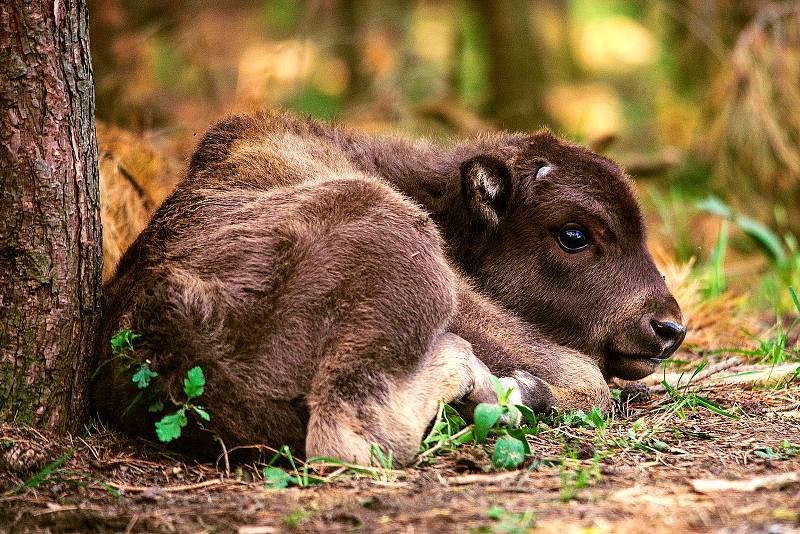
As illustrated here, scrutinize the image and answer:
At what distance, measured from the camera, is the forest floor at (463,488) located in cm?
344

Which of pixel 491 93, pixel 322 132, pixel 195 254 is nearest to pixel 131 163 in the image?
pixel 322 132

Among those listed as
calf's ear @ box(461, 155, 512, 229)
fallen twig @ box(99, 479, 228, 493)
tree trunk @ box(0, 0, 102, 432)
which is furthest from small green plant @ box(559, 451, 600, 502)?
tree trunk @ box(0, 0, 102, 432)

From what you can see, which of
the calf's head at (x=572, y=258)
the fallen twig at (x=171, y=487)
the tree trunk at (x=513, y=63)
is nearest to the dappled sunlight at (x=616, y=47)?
the tree trunk at (x=513, y=63)

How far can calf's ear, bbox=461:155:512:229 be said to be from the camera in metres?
5.83

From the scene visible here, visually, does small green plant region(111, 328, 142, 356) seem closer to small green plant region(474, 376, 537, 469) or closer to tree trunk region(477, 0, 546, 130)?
small green plant region(474, 376, 537, 469)

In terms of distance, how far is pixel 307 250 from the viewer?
181 inches

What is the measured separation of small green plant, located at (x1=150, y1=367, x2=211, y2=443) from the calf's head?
2.27m

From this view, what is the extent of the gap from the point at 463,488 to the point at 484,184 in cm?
243

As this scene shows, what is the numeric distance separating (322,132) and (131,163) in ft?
8.42

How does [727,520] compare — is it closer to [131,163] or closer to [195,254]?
[195,254]

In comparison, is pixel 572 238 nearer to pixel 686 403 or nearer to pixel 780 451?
pixel 686 403

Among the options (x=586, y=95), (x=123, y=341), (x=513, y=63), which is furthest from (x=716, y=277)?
(x=586, y=95)

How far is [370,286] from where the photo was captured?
4500 mm

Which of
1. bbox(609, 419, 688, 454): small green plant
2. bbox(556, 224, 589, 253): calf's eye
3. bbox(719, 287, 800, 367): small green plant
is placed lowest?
bbox(719, 287, 800, 367): small green plant
